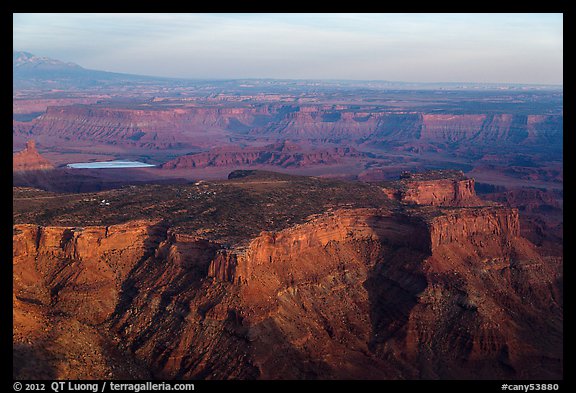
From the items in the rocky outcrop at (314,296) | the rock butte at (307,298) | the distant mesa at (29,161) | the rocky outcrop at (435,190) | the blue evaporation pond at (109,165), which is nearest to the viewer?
the rock butte at (307,298)

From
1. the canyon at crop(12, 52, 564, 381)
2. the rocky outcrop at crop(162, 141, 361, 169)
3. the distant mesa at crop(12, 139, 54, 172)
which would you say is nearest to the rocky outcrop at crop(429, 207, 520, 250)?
the canyon at crop(12, 52, 564, 381)

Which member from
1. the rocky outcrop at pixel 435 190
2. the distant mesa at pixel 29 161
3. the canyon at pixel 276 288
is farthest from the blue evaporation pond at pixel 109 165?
the rocky outcrop at pixel 435 190

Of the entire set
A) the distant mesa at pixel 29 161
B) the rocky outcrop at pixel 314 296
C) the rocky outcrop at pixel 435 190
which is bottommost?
the rocky outcrop at pixel 314 296

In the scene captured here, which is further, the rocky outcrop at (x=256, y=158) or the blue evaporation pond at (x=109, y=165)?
the rocky outcrop at (x=256, y=158)

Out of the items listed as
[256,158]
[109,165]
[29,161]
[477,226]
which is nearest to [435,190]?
[477,226]

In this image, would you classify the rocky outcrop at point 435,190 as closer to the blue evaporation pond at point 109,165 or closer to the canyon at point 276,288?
the canyon at point 276,288

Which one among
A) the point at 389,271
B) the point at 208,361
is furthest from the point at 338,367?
the point at 389,271

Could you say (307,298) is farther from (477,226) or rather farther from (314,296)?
(477,226)

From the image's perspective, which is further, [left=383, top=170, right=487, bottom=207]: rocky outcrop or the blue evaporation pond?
the blue evaporation pond

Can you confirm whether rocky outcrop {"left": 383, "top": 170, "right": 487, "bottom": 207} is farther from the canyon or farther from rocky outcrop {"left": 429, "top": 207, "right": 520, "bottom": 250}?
rocky outcrop {"left": 429, "top": 207, "right": 520, "bottom": 250}
